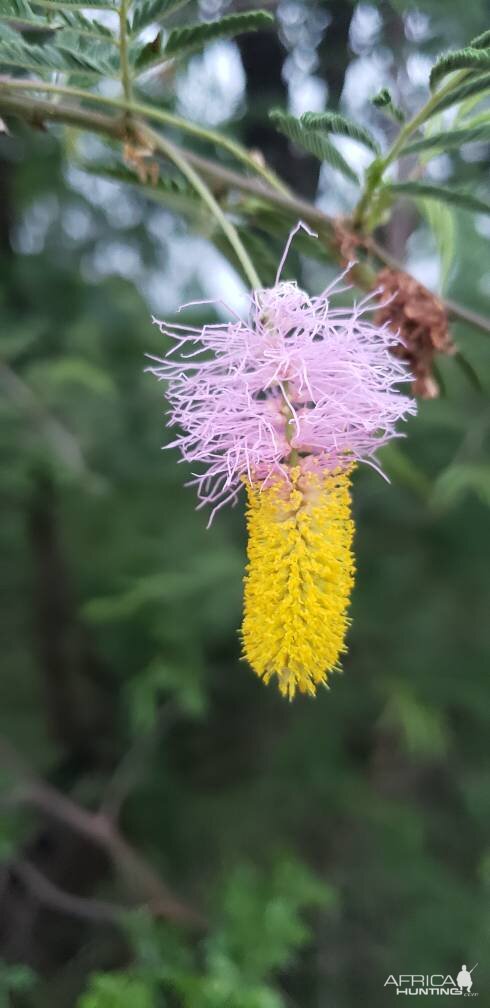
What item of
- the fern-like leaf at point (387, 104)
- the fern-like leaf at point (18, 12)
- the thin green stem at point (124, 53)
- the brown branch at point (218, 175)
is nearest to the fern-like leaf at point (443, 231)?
the brown branch at point (218, 175)

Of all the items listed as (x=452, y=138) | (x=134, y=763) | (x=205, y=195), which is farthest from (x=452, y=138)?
(x=134, y=763)

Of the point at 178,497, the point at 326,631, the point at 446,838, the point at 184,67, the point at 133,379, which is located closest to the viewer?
the point at 326,631

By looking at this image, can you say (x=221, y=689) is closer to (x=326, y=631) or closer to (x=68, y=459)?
(x=68, y=459)

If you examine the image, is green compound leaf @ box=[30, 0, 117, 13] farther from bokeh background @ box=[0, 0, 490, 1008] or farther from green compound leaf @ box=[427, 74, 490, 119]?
bokeh background @ box=[0, 0, 490, 1008]

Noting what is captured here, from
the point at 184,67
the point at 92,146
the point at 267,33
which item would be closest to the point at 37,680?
the point at 92,146

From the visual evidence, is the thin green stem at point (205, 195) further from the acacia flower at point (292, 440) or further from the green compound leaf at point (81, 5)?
the green compound leaf at point (81, 5)

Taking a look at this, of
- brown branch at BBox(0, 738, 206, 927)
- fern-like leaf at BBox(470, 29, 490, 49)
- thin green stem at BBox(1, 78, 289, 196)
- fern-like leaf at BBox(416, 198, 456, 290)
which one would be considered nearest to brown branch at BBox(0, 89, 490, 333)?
thin green stem at BBox(1, 78, 289, 196)

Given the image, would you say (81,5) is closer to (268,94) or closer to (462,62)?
(462,62)

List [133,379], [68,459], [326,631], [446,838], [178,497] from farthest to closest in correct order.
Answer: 1. [446,838]
2. [133,379]
3. [178,497]
4. [68,459]
5. [326,631]
